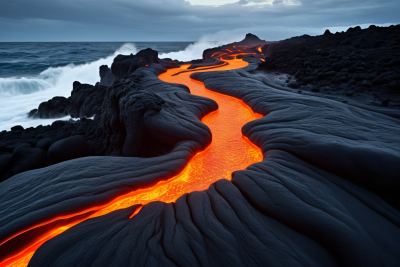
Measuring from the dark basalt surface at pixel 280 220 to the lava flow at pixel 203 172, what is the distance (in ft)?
1.04

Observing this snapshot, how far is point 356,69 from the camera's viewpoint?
26.9 feet

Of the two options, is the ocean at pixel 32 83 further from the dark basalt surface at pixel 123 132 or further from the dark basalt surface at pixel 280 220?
the dark basalt surface at pixel 280 220

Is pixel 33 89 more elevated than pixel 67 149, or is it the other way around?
pixel 67 149

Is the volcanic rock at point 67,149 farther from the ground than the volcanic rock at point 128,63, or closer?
closer

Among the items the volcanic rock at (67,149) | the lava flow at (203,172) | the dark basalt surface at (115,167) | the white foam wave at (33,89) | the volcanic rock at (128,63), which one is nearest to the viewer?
the lava flow at (203,172)

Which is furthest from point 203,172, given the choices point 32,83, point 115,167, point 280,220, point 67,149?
point 32,83

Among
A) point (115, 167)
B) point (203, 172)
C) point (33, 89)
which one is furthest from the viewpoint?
point (33, 89)

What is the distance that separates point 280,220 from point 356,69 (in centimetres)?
867

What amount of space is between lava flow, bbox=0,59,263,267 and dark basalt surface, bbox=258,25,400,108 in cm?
361

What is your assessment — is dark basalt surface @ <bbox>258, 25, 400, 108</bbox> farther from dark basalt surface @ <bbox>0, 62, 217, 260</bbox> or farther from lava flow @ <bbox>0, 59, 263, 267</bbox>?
dark basalt surface @ <bbox>0, 62, 217, 260</bbox>

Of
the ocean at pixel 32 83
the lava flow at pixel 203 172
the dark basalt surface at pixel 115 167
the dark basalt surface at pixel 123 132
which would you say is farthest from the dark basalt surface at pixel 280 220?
the ocean at pixel 32 83

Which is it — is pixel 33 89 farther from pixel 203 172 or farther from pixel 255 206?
pixel 255 206

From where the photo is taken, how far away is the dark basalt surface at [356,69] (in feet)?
21.6

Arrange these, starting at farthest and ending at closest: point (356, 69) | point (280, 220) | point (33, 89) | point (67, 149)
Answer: point (33, 89), point (356, 69), point (67, 149), point (280, 220)
